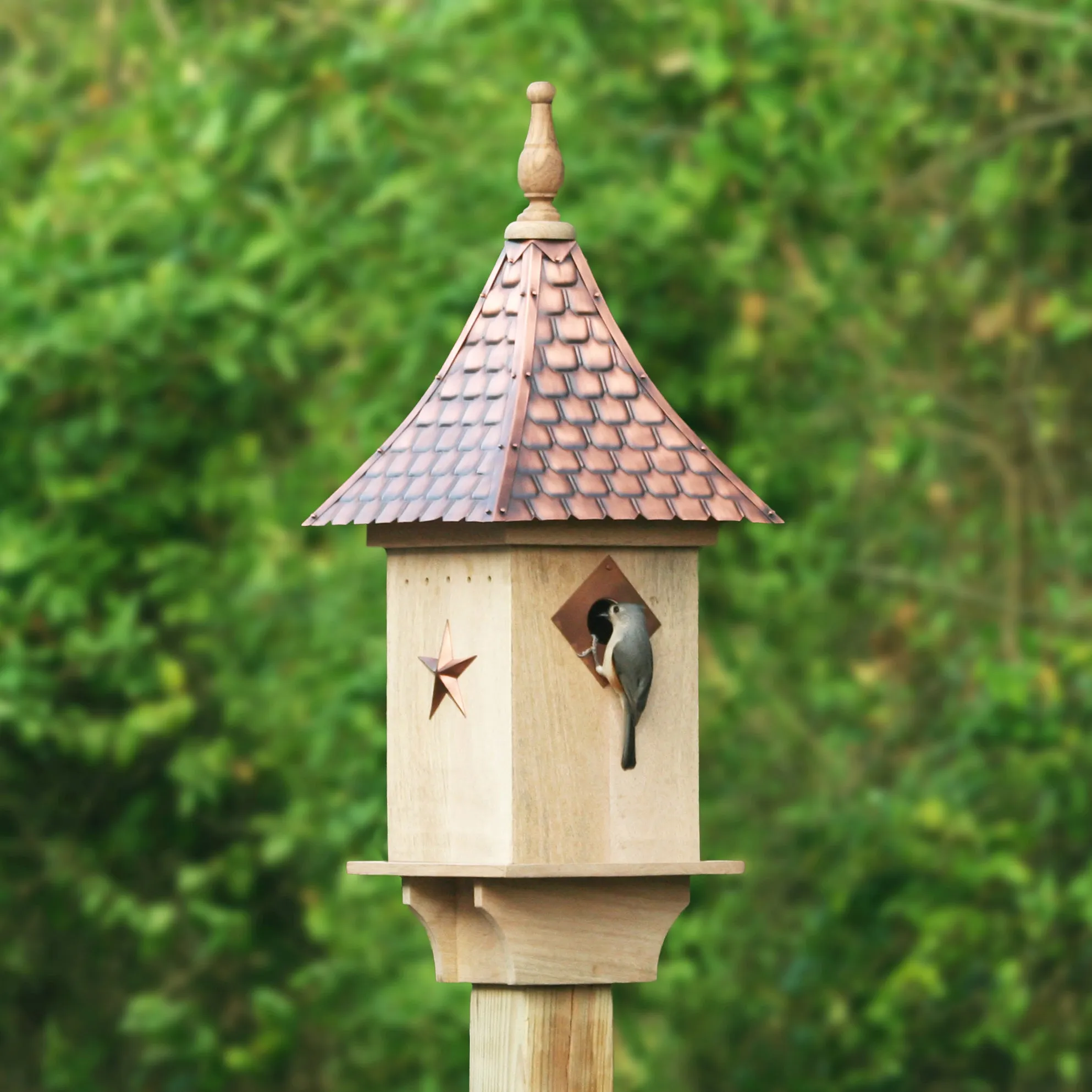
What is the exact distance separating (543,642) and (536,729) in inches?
5.5

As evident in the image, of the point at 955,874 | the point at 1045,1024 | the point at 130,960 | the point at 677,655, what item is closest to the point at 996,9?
the point at 955,874

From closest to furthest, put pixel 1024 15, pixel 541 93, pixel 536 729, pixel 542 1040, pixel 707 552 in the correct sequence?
pixel 536 729
pixel 542 1040
pixel 541 93
pixel 1024 15
pixel 707 552

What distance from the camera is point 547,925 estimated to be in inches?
142

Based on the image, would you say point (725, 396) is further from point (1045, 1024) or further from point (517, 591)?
point (517, 591)

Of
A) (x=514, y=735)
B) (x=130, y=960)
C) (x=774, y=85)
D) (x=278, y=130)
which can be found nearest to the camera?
(x=514, y=735)

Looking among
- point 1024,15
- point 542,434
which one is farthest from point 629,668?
point 1024,15

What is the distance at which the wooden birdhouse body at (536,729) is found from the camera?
3.53 metres

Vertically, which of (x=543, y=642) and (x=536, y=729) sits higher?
(x=543, y=642)

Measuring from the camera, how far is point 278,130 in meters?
6.75

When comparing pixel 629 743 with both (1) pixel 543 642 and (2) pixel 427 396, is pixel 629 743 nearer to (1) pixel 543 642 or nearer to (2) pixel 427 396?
(1) pixel 543 642

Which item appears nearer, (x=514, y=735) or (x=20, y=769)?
(x=514, y=735)

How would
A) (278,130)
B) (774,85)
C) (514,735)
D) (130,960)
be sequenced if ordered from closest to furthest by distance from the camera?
1. (514,735)
2. (774,85)
3. (278,130)
4. (130,960)

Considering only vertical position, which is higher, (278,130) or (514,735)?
(278,130)

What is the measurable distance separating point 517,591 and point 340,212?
335 cm
